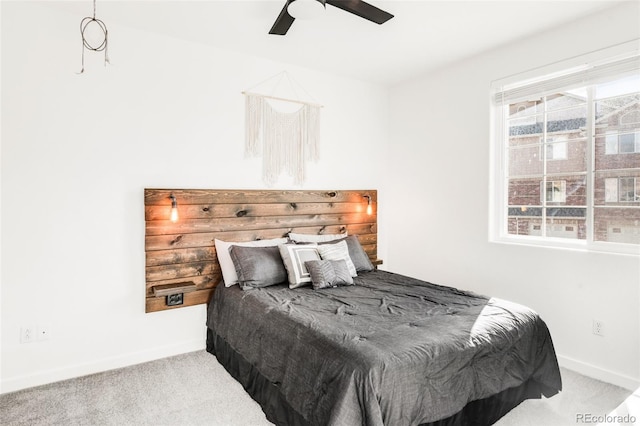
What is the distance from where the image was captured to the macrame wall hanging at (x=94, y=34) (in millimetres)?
2721

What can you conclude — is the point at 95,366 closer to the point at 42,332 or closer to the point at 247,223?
the point at 42,332

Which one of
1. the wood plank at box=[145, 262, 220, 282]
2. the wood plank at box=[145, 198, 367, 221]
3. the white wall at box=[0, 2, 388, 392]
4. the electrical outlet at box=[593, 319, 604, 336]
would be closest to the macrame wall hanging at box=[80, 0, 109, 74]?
the white wall at box=[0, 2, 388, 392]

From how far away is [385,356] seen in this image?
1725 millimetres

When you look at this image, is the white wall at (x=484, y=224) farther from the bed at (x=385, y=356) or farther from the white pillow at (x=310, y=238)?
the white pillow at (x=310, y=238)

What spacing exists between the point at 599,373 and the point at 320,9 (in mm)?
3084

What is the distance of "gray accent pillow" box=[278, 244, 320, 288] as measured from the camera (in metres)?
2.99

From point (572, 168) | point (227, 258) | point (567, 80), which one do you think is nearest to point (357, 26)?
point (567, 80)

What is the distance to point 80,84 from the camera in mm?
2719

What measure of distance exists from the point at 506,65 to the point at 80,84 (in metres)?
3.39

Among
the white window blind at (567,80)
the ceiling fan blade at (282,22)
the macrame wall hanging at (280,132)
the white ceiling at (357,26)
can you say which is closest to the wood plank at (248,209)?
the macrame wall hanging at (280,132)

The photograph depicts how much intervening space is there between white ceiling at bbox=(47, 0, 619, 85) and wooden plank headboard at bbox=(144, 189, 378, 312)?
4.15 feet

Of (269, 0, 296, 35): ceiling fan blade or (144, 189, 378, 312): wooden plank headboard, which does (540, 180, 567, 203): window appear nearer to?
(144, 189, 378, 312): wooden plank headboard

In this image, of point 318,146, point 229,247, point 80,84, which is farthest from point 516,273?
point 80,84

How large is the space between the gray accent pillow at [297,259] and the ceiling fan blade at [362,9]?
1787 mm
